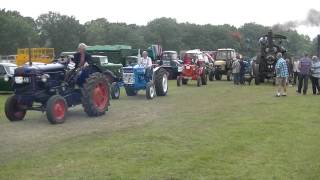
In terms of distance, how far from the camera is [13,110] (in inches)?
511

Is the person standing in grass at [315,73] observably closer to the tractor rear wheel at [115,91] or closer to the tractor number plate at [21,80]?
the tractor rear wheel at [115,91]

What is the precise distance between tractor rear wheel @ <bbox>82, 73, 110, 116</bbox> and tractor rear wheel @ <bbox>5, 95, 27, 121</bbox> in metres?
1.47

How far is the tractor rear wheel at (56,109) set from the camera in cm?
1209

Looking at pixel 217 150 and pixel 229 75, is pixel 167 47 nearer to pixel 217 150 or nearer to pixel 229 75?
pixel 229 75

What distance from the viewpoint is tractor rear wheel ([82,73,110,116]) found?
1325cm

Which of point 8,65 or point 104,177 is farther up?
point 8,65

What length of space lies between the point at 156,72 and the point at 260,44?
33.6ft

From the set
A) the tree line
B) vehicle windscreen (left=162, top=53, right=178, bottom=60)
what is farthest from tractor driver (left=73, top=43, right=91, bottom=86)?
the tree line

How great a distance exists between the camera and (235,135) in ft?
34.0

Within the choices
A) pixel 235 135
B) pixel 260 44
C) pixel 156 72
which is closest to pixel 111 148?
pixel 235 135

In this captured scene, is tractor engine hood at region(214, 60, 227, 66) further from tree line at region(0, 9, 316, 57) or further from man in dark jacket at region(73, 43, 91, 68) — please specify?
tree line at region(0, 9, 316, 57)

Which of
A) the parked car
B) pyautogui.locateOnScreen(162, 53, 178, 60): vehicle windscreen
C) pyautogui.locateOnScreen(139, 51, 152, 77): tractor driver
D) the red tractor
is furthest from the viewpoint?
pyautogui.locateOnScreen(162, 53, 178, 60): vehicle windscreen

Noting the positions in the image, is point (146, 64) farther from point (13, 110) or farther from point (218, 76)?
point (218, 76)

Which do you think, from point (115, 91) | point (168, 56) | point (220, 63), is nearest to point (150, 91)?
point (115, 91)
